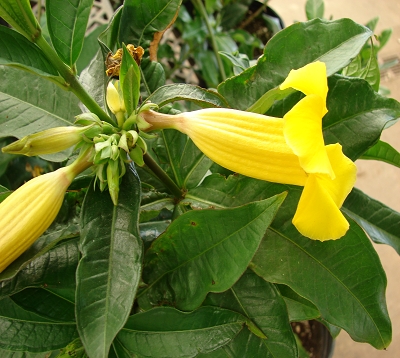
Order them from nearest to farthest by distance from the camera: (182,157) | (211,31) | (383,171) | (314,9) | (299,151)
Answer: (299,151), (182,157), (314,9), (211,31), (383,171)

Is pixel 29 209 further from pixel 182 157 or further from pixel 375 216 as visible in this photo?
pixel 375 216

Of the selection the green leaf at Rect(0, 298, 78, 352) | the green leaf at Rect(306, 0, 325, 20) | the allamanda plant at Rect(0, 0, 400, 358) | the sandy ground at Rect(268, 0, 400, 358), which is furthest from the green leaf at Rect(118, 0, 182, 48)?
the sandy ground at Rect(268, 0, 400, 358)

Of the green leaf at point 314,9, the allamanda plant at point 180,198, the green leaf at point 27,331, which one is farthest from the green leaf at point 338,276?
the green leaf at point 314,9

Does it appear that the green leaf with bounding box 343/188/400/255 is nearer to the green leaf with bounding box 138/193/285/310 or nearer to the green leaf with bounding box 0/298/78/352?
the green leaf with bounding box 138/193/285/310

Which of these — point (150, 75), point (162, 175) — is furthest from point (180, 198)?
point (150, 75)

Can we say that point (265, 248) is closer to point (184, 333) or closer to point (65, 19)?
point (184, 333)

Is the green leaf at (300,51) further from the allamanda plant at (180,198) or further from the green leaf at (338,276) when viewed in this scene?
the green leaf at (338,276)
